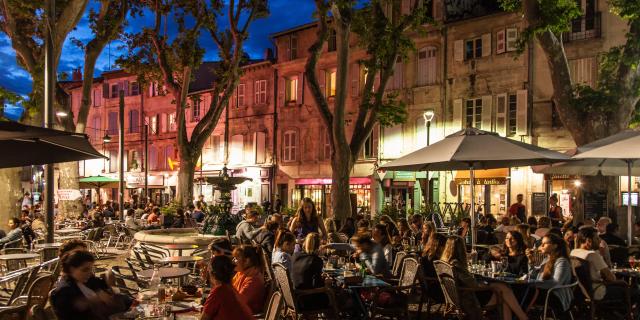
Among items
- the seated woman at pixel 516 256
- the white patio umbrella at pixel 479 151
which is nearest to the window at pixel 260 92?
the white patio umbrella at pixel 479 151

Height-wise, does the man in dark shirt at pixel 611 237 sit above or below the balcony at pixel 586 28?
below

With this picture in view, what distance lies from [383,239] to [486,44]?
18.3 metres

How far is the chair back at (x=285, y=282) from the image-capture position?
632 centimetres

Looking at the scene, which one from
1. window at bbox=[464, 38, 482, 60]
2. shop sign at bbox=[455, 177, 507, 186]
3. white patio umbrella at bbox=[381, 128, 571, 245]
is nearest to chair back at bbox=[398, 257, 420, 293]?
white patio umbrella at bbox=[381, 128, 571, 245]

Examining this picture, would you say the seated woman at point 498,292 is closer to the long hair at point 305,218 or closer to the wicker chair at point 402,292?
the wicker chair at point 402,292

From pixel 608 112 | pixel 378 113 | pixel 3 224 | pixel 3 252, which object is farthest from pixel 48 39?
pixel 608 112

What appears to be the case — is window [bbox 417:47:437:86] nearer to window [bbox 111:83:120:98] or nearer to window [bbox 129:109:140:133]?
window [bbox 129:109:140:133]

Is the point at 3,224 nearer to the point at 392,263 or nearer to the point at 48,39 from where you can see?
the point at 48,39

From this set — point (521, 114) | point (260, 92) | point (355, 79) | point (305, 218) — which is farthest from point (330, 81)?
point (305, 218)

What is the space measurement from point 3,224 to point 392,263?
39.8 feet

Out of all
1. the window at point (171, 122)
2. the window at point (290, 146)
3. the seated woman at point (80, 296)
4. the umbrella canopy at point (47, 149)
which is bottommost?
the seated woman at point (80, 296)

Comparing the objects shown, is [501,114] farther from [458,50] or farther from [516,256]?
[516,256]

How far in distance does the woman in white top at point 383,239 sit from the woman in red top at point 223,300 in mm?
3837

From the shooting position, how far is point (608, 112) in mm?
13617
